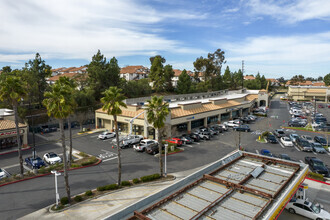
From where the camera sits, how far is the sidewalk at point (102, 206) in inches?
845

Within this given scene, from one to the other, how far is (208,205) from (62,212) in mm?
16139

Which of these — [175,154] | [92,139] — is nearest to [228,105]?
[175,154]

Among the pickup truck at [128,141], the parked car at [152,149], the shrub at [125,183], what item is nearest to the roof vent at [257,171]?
the shrub at [125,183]

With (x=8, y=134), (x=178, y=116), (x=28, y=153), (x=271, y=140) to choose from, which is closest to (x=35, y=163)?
(x=28, y=153)

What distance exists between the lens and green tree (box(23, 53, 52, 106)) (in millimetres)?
61972

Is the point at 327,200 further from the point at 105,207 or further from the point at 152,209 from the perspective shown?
the point at 105,207

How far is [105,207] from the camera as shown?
910 inches

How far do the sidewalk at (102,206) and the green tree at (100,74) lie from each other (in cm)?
5340

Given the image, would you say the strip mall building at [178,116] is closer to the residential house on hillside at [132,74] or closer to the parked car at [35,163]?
the parked car at [35,163]

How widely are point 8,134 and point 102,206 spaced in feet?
99.5

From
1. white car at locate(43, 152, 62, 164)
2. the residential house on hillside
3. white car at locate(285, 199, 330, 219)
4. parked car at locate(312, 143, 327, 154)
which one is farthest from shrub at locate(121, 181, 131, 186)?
the residential house on hillside

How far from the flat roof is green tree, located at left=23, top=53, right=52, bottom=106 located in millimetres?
61733

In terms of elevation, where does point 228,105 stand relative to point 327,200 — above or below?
above

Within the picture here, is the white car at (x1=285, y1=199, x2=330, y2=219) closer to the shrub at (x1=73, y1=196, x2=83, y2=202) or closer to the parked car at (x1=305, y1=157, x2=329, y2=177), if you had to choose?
the parked car at (x1=305, y1=157, x2=329, y2=177)
